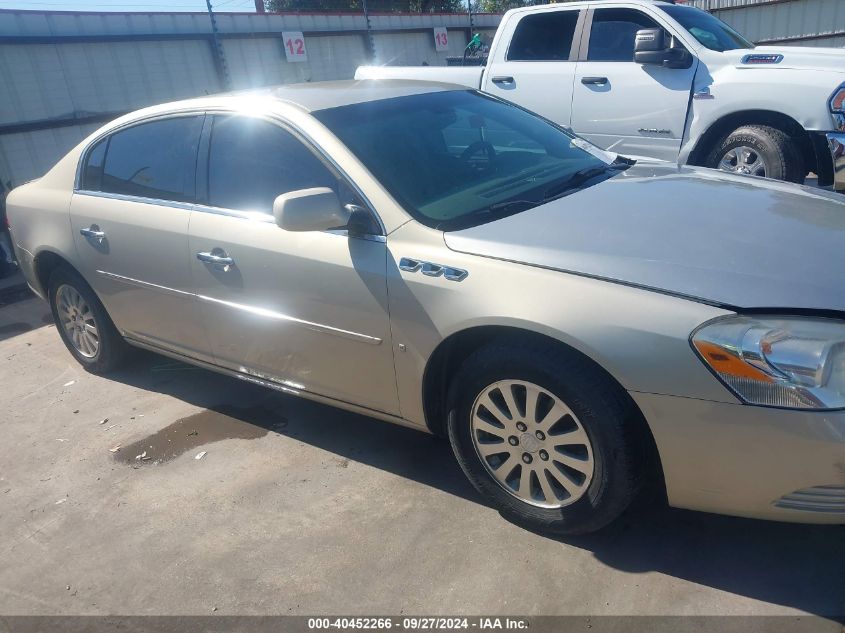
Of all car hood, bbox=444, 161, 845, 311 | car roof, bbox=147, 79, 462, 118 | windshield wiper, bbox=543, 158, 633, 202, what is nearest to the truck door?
windshield wiper, bbox=543, 158, 633, 202

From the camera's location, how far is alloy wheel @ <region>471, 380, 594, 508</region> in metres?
2.66

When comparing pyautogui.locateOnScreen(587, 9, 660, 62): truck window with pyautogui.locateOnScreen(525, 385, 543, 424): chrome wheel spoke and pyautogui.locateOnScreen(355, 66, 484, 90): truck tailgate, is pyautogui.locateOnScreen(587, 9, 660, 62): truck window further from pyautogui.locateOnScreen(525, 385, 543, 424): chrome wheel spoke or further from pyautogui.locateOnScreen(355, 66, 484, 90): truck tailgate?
pyautogui.locateOnScreen(525, 385, 543, 424): chrome wheel spoke

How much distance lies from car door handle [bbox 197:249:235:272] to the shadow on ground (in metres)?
0.96

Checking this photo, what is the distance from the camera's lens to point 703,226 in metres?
2.82

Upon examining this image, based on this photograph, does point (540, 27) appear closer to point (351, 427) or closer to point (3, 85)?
point (351, 427)

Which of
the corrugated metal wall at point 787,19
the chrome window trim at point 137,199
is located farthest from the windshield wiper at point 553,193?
the corrugated metal wall at point 787,19

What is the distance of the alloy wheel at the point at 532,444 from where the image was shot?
2662 millimetres

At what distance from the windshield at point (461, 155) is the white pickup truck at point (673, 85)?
2634mm

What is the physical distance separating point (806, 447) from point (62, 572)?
9.17 ft

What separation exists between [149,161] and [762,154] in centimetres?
468

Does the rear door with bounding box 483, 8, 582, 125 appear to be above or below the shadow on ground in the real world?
above

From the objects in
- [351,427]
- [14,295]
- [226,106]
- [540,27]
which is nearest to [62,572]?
[351,427]

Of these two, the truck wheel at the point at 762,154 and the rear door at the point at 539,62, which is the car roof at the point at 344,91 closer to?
the truck wheel at the point at 762,154

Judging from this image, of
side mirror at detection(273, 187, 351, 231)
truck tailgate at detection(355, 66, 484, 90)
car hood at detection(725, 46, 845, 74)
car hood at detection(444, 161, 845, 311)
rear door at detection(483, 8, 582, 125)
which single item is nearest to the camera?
car hood at detection(444, 161, 845, 311)
